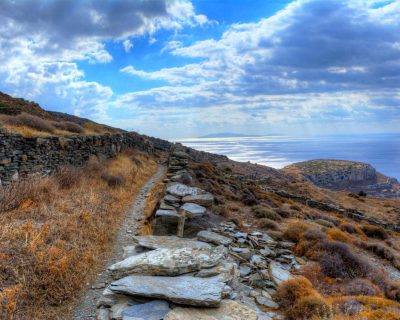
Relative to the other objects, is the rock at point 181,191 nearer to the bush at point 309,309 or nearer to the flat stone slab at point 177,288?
the flat stone slab at point 177,288

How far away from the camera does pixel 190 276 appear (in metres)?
6.90

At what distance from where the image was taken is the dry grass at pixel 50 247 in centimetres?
677

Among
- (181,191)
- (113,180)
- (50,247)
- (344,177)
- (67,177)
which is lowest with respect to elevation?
(344,177)

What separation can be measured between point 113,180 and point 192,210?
8798 millimetres

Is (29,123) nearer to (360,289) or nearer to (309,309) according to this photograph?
(360,289)

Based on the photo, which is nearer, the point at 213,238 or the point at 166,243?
the point at 166,243

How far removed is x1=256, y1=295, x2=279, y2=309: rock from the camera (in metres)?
7.02

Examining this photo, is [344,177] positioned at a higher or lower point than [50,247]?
lower

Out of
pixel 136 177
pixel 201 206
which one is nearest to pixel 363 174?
pixel 136 177

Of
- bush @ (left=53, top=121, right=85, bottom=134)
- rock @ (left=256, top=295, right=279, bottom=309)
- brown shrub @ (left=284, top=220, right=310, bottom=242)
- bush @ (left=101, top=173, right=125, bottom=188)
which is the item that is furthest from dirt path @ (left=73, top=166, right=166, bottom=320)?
bush @ (left=53, top=121, right=85, bottom=134)

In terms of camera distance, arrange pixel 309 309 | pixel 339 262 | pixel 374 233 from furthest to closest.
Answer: pixel 374 233, pixel 339 262, pixel 309 309

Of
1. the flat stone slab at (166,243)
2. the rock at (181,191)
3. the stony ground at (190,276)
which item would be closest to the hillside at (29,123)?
the rock at (181,191)

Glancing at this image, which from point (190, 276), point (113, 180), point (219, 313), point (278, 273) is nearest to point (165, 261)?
point (190, 276)

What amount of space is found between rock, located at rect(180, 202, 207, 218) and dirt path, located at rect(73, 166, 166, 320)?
5.84 feet
